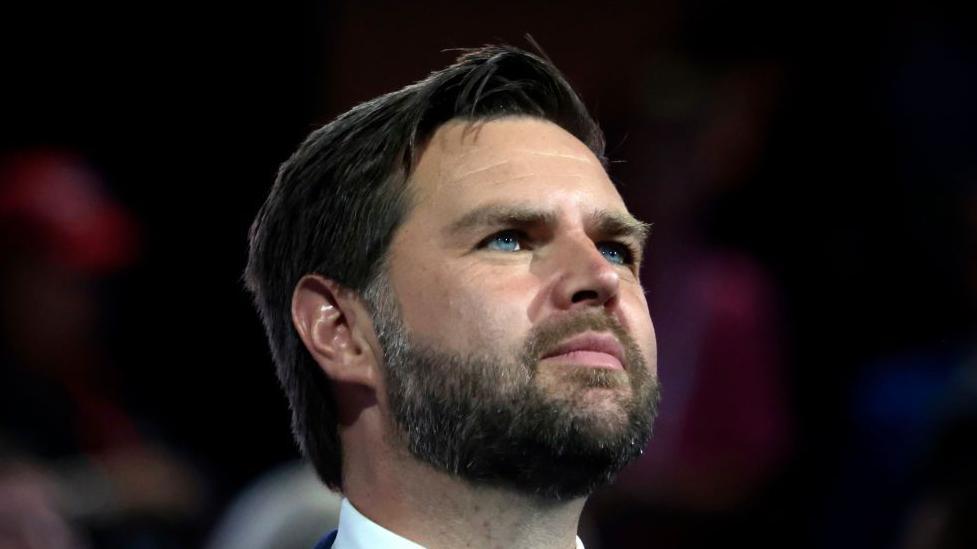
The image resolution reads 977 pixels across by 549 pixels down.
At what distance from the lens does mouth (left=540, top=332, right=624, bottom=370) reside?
8.30 feet

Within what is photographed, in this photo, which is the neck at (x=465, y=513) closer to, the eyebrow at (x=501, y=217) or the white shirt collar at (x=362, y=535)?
the white shirt collar at (x=362, y=535)

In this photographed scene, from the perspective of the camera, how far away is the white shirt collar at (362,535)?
8.55ft

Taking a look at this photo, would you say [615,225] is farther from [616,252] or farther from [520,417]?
[520,417]

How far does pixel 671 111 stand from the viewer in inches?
197

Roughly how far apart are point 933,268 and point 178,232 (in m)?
2.27

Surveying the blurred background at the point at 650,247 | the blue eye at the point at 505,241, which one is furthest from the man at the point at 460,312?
the blurred background at the point at 650,247

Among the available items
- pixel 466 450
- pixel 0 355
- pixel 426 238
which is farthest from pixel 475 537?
pixel 0 355

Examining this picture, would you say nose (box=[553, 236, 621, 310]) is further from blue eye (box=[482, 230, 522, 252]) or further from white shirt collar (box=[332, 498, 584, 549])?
white shirt collar (box=[332, 498, 584, 549])

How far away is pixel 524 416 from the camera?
8.18 ft

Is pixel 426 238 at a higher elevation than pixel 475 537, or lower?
higher

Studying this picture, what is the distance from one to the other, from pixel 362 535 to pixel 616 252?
2.19 ft

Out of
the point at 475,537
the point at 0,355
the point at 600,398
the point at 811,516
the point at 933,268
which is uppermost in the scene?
the point at 600,398

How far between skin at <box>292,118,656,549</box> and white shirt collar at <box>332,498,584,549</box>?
2 centimetres

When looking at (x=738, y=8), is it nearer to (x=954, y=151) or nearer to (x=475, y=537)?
(x=954, y=151)
